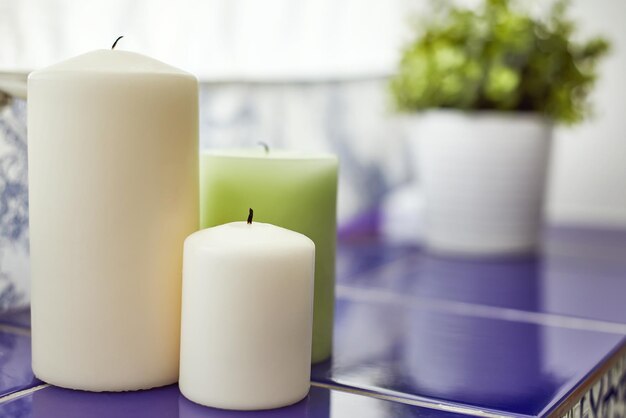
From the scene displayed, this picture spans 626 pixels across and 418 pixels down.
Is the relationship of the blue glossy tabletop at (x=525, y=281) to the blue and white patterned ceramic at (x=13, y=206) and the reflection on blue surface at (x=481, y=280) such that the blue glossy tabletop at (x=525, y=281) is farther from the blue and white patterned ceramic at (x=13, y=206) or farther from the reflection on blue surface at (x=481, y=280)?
the blue and white patterned ceramic at (x=13, y=206)

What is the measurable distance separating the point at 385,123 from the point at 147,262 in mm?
1116

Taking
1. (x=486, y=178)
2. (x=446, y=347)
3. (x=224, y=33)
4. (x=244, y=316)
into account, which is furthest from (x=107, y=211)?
(x=486, y=178)

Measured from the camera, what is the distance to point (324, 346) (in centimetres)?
74

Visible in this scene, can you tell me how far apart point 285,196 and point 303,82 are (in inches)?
27.1

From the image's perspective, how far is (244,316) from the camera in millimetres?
578

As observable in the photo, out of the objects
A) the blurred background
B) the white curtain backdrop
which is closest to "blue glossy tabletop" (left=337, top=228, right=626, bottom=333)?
the blurred background

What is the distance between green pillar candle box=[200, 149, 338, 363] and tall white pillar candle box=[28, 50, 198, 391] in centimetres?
6

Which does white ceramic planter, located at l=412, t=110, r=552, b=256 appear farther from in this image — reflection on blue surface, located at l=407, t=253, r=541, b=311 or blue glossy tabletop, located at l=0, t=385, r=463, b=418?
blue glossy tabletop, located at l=0, t=385, r=463, b=418

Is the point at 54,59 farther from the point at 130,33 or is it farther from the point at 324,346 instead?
the point at 324,346

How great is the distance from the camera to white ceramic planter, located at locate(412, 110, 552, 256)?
1.31m

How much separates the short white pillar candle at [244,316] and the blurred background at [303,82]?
0.29 m

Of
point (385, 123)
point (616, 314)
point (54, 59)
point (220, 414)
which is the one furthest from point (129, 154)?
point (385, 123)

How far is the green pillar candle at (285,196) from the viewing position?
68 centimetres

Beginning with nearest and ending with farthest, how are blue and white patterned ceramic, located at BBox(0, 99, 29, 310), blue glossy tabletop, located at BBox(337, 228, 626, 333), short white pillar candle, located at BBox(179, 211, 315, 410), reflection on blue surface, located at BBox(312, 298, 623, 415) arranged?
short white pillar candle, located at BBox(179, 211, 315, 410) < reflection on blue surface, located at BBox(312, 298, 623, 415) < blue and white patterned ceramic, located at BBox(0, 99, 29, 310) < blue glossy tabletop, located at BBox(337, 228, 626, 333)
